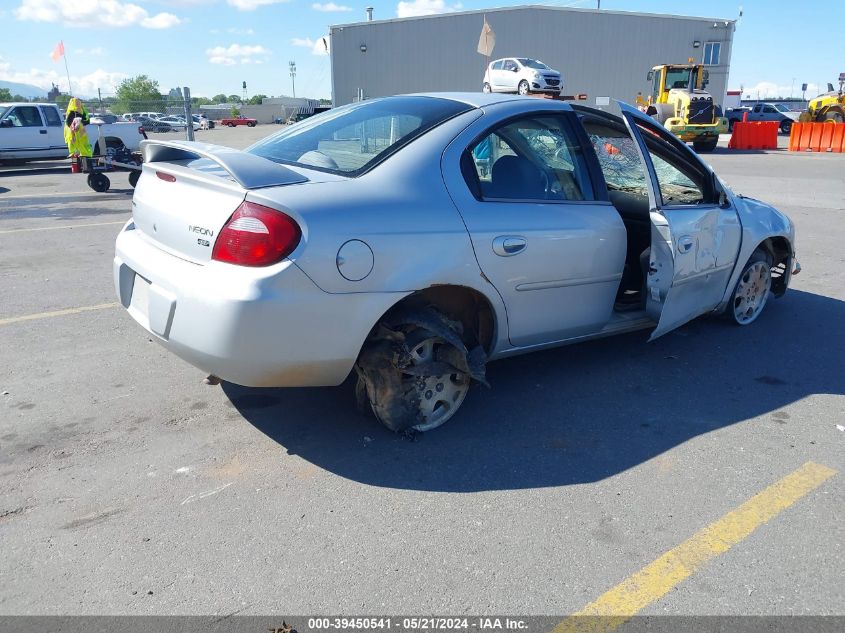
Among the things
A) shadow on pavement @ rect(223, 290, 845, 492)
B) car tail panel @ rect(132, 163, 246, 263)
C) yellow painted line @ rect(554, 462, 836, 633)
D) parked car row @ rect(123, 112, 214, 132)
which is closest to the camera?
yellow painted line @ rect(554, 462, 836, 633)

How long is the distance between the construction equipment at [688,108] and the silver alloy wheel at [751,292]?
2180cm

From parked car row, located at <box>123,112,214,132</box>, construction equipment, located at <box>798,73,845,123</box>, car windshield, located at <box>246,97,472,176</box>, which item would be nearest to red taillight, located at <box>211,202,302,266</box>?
car windshield, located at <box>246,97,472,176</box>

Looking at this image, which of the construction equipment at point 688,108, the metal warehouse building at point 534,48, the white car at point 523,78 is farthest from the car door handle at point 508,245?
the metal warehouse building at point 534,48

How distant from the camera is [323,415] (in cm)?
359

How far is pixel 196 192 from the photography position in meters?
3.06

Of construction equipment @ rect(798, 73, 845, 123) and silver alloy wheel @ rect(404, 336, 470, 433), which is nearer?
silver alloy wheel @ rect(404, 336, 470, 433)

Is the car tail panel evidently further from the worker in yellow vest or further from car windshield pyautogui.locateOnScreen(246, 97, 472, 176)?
the worker in yellow vest

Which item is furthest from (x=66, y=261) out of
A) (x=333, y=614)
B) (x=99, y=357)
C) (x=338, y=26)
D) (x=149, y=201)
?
(x=338, y=26)

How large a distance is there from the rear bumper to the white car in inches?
899

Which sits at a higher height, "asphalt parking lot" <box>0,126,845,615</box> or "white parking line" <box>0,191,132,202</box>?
"white parking line" <box>0,191,132,202</box>

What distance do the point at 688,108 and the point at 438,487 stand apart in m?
26.4

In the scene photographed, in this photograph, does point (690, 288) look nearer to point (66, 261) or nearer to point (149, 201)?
point (149, 201)

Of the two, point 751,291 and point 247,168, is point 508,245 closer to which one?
point 247,168

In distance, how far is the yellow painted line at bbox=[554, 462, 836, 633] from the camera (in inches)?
87.5
